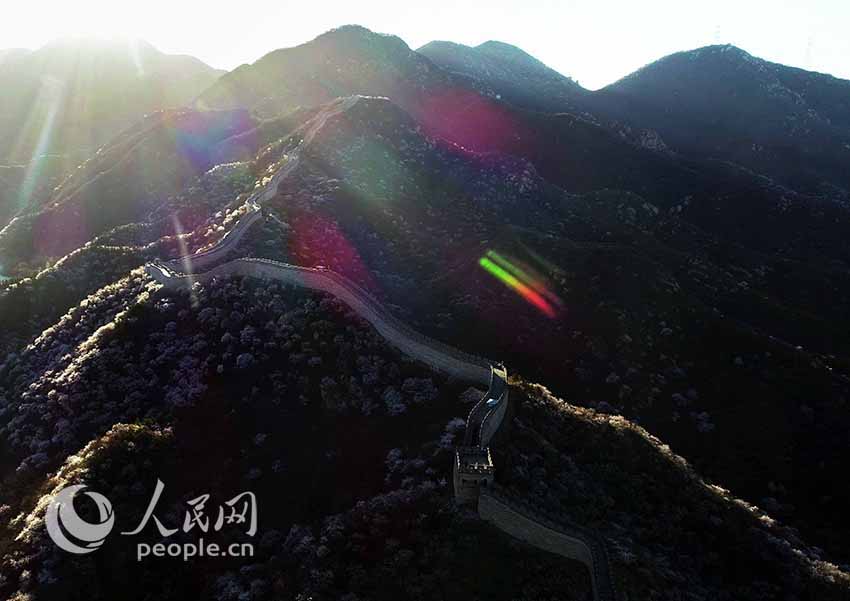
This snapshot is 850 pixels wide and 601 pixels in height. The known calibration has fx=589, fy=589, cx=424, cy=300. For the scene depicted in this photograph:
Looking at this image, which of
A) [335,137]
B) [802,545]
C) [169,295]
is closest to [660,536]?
[802,545]

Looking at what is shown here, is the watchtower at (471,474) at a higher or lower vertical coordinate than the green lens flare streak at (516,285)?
higher

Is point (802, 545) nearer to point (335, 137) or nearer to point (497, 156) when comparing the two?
point (335, 137)

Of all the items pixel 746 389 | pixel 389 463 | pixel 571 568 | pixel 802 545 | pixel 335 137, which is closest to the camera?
pixel 571 568

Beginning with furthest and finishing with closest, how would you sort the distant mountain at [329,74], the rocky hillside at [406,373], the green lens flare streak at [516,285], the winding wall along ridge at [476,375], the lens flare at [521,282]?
1. the distant mountain at [329,74]
2. the lens flare at [521,282]
3. the green lens flare streak at [516,285]
4. the rocky hillside at [406,373]
5. the winding wall along ridge at [476,375]

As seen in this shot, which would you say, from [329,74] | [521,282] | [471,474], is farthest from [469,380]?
[329,74]

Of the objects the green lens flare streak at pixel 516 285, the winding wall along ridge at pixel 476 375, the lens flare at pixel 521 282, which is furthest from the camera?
the lens flare at pixel 521 282

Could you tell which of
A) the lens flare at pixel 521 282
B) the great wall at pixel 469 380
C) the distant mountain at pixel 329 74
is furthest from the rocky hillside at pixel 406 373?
the distant mountain at pixel 329 74

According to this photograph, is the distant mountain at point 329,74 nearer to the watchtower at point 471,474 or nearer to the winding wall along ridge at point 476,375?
the winding wall along ridge at point 476,375
